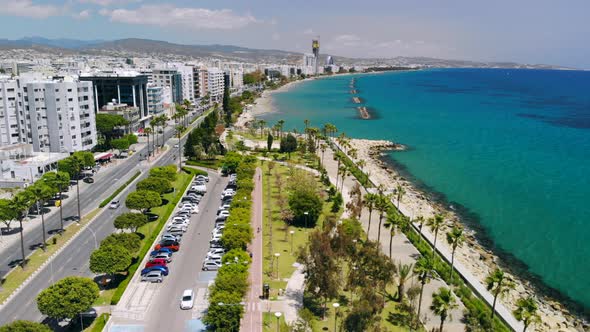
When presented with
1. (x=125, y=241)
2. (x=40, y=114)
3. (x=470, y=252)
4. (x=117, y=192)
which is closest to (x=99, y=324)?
(x=125, y=241)

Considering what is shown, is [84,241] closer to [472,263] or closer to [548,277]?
[472,263]

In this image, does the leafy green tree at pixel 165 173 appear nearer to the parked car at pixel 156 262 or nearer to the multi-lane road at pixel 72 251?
the multi-lane road at pixel 72 251

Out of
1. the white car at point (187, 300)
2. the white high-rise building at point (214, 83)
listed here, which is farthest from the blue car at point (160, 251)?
the white high-rise building at point (214, 83)

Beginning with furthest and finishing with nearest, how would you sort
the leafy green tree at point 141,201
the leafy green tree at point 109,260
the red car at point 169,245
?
the leafy green tree at point 141,201 < the red car at point 169,245 < the leafy green tree at point 109,260

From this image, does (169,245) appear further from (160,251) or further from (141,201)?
(141,201)

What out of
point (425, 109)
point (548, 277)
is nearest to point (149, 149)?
point (548, 277)
